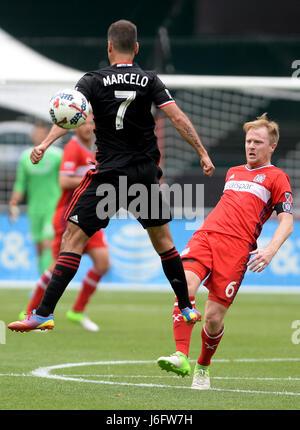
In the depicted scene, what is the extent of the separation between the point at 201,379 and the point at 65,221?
14.3 ft

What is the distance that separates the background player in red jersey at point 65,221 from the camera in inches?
400

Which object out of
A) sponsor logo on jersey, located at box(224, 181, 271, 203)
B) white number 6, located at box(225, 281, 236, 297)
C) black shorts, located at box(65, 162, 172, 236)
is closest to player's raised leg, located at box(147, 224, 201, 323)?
black shorts, located at box(65, 162, 172, 236)

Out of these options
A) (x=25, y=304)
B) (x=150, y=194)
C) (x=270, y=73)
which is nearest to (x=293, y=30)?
(x=270, y=73)

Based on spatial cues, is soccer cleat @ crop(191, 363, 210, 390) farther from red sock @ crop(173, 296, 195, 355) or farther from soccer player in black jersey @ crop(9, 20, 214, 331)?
soccer player in black jersey @ crop(9, 20, 214, 331)

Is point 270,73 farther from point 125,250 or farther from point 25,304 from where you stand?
point 25,304

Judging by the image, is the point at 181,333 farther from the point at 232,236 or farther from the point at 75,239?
the point at 75,239

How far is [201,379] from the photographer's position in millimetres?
6234

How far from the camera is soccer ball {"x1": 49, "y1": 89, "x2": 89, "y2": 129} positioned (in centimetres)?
612

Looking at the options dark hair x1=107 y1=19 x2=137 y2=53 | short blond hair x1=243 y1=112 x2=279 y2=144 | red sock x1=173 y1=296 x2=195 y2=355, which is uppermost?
dark hair x1=107 y1=19 x2=137 y2=53

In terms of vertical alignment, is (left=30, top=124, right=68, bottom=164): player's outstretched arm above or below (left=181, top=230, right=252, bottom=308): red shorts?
above

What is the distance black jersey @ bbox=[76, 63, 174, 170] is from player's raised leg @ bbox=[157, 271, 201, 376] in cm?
97

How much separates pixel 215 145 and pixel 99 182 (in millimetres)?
14901

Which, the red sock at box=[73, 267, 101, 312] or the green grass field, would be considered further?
the red sock at box=[73, 267, 101, 312]
